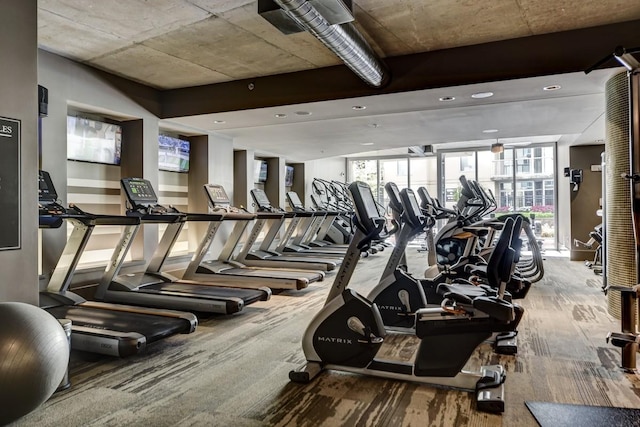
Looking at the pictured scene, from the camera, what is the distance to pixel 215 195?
244 inches

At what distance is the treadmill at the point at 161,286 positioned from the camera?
4.39m

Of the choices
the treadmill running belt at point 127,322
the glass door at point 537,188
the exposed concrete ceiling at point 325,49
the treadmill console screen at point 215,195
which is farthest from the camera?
the glass door at point 537,188

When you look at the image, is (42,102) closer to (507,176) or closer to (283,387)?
(283,387)

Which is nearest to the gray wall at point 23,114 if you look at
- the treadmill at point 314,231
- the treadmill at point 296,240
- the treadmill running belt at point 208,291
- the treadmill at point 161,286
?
the treadmill at point 161,286

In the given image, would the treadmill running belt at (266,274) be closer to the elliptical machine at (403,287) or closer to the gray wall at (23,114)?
the elliptical machine at (403,287)

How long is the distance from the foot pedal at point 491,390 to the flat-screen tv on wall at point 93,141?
5.59 metres

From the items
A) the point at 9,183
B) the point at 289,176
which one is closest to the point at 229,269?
the point at 9,183

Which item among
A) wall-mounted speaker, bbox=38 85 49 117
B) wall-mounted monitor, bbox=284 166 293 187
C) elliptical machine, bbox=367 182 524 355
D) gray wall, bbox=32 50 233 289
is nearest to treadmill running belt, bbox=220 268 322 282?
gray wall, bbox=32 50 233 289

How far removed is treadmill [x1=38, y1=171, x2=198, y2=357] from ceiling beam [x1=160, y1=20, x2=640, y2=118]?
2.34 m

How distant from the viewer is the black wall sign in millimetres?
2576

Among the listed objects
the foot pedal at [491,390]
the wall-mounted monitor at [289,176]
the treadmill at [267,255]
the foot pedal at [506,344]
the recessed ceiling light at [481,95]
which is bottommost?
the foot pedal at [506,344]

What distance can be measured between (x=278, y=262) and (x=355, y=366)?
4441 mm

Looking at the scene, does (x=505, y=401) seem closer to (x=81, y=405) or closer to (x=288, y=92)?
(x=81, y=405)

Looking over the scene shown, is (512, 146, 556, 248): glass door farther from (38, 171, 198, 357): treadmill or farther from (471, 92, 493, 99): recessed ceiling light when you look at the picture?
(38, 171, 198, 357): treadmill
